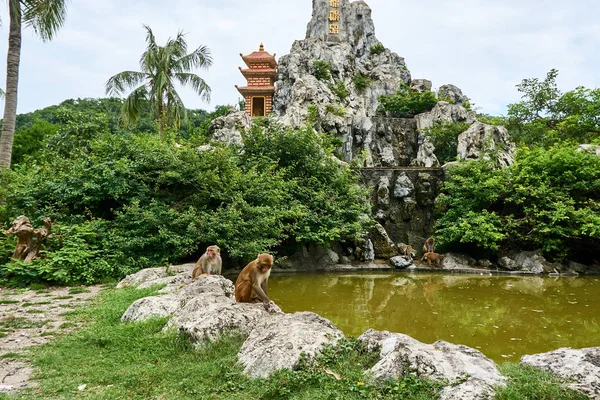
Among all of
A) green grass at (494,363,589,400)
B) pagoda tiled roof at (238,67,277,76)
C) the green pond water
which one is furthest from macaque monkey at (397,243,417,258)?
pagoda tiled roof at (238,67,277,76)

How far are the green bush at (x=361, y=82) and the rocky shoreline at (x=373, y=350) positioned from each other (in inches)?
1391

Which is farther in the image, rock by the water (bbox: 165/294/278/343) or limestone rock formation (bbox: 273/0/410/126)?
limestone rock formation (bbox: 273/0/410/126)

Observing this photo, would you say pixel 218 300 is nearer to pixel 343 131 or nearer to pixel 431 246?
pixel 431 246

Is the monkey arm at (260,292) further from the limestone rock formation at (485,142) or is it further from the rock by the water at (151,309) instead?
the limestone rock formation at (485,142)

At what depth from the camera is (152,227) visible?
891 centimetres

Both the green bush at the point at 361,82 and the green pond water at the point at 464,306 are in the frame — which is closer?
the green pond water at the point at 464,306

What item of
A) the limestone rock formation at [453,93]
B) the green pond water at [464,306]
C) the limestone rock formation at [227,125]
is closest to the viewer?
the green pond water at [464,306]

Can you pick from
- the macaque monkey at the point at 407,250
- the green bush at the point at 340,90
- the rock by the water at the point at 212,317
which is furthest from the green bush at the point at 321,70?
the rock by the water at the point at 212,317

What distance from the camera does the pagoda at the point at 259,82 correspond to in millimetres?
35375

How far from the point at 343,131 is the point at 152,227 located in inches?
759

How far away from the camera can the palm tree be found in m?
15.7

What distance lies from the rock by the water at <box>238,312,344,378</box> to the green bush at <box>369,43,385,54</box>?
4239cm

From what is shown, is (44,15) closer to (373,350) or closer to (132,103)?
(132,103)

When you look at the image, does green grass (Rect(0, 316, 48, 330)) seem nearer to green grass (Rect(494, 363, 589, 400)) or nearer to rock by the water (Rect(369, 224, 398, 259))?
green grass (Rect(494, 363, 589, 400))
